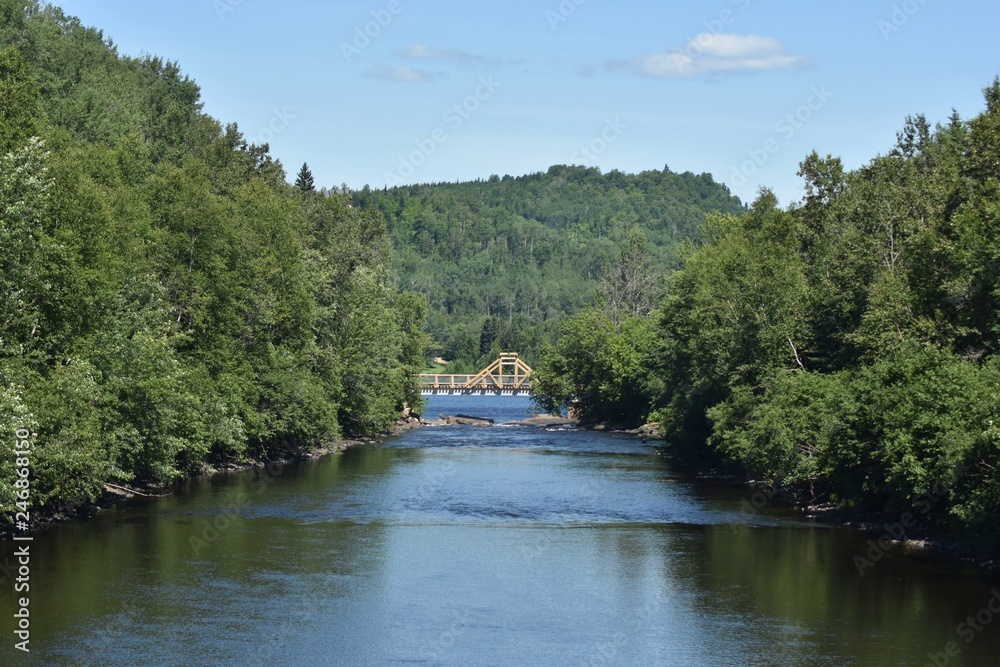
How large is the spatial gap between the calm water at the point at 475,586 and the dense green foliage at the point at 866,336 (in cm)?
294

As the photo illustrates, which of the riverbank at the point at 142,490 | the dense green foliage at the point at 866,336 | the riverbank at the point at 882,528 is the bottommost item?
the riverbank at the point at 882,528

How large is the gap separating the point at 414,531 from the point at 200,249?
2213 centimetres

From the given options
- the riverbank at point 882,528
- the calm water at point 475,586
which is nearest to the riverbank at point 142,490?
the calm water at point 475,586

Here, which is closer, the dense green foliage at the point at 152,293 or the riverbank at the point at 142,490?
the dense green foliage at the point at 152,293

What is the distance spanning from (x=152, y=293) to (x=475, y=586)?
23.8 metres

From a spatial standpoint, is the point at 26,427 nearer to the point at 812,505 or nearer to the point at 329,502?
the point at 329,502

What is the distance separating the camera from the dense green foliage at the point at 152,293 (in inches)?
1550

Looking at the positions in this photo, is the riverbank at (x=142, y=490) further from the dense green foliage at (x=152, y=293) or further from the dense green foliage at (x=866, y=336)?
the dense green foliage at (x=866, y=336)

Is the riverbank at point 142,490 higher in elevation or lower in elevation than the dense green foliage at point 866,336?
lower

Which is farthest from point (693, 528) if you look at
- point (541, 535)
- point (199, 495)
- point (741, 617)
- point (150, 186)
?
point (150, 186)

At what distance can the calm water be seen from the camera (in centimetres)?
2811

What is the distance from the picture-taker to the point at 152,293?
5141 centimetres

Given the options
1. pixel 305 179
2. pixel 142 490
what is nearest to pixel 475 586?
pixel 142 490

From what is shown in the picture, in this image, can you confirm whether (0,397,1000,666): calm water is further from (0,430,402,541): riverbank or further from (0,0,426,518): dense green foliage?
(0,0,426,518): dense green foliage
